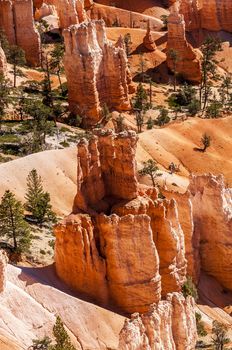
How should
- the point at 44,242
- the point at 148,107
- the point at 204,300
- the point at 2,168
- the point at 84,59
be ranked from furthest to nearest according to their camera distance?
the point at 148,107 < the point at 84,59 < the point at 2,168 < the point at 44,242 < the point at 204,300

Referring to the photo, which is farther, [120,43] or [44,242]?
[120,43]

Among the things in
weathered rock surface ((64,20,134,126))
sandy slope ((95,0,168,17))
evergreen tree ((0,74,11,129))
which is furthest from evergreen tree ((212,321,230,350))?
sandy slope ((95,0,168,17))

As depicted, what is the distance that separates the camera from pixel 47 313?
41.8 meters

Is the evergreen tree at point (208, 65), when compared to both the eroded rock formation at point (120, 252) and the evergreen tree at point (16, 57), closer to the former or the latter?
the evergreen tree at point (16, 57)

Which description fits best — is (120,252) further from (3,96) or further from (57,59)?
(57,59)

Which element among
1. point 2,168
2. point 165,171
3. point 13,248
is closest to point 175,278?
point 13,248

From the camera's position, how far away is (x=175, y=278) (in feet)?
159

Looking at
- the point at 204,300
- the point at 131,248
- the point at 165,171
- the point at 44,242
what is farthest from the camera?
the point at 165,171

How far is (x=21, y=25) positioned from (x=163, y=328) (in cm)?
7706

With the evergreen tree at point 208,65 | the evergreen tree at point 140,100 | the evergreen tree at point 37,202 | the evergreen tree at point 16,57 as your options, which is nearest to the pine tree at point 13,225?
the evergreen tree at point 37,202

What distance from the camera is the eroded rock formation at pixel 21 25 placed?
108 m

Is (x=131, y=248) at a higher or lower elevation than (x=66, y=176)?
higher

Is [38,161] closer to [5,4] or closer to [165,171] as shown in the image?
[165,171]

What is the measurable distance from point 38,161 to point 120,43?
33.5 meters
